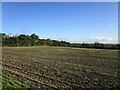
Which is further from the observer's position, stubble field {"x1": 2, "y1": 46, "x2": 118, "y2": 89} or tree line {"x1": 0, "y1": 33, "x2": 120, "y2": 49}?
A: tree line {"x1": 0, "y1": 33, "x2": 120, "y2": 49}

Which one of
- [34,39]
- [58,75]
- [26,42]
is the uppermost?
[34,39]

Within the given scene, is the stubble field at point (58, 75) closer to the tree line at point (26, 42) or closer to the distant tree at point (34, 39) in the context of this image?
the tree line at point (26, 42)

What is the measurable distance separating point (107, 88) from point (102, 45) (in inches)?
966

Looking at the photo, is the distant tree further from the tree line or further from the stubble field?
the stubble field

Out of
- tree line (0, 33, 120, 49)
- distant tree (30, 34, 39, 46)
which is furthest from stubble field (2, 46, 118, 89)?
distant tree (30, 34, 39, 46)

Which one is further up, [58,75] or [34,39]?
[34,39]

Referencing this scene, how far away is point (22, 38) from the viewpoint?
123 ft

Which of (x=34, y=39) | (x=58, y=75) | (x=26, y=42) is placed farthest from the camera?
(x=34, y=39)

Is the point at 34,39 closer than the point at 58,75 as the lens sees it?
No

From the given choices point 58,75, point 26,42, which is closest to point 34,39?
point 26,42

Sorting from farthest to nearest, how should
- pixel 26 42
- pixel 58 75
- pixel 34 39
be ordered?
pixel 34 39 → pixel 26 42 → pixel 58 75

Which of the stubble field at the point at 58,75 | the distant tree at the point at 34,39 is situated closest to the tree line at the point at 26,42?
the distant tree at the point at 34,39

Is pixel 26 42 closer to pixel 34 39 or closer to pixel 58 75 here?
pixel 34 39

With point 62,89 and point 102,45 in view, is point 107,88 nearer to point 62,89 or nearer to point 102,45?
point 62,89
